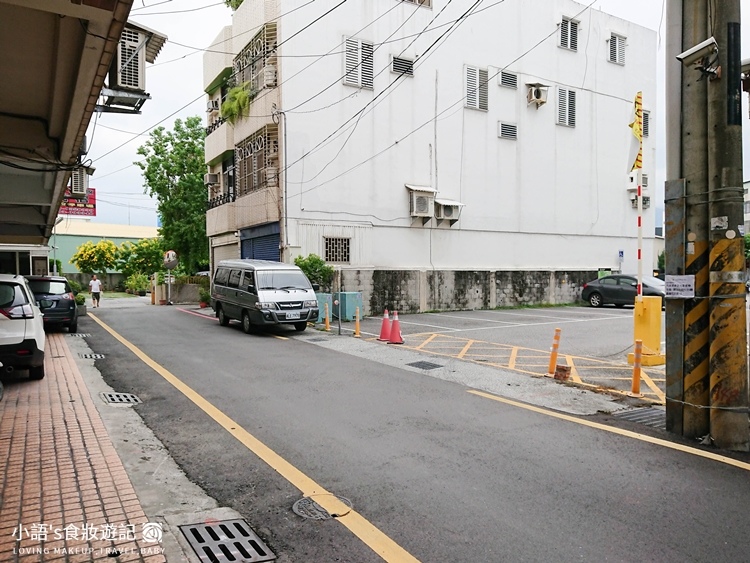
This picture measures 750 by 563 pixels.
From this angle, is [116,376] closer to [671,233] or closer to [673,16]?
[671,233]

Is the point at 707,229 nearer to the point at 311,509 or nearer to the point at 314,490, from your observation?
the point at 314,490

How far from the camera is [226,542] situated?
3654mm

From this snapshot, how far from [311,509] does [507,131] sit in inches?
921

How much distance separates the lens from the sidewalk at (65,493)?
3.47 meters

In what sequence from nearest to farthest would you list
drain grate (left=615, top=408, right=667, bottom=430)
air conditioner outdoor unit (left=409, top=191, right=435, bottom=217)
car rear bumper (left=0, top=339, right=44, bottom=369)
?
drain grate (left=615, top=408, right=667, bottom=430) → car rear bumper (left=0, top=339, right=44, bottom=369) → air conditioner outdoor unit (left=409, top=191, right=435, bottom=217)

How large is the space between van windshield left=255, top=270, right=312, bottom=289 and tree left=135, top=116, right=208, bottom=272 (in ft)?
65.6

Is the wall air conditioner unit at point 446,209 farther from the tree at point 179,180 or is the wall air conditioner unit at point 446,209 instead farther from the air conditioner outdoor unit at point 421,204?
the tree at point 179,180

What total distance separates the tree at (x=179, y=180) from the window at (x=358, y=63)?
52.5ft

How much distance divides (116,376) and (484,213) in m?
18.1

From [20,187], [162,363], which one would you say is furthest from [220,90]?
[162,363]

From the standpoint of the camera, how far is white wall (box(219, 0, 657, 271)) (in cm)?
2055

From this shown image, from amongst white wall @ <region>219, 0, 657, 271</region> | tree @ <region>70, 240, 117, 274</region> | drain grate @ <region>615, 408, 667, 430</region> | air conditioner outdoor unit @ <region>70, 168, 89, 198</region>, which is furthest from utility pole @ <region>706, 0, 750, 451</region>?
tree @ <region>70, 240, 117, 274</region>

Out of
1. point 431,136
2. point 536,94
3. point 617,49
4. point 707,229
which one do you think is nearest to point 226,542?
point 707,229

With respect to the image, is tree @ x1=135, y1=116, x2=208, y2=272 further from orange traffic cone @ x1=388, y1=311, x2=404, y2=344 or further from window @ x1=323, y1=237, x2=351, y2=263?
orange traffic cone @ x1=388, y1=311, x2=404, y2=344
